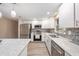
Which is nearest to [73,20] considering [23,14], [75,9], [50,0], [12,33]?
[75,9]

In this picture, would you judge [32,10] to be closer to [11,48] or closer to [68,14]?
[68,14]

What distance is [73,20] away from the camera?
217 centimetres

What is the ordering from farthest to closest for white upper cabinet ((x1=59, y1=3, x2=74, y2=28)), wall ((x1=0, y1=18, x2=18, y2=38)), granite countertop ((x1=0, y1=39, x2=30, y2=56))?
1. wall ((x1=0, y1=18, x2=18, y2=38))
2. white upper cabinet ((x1=59, y1=3, x2=74, y2=28))
3. granite countertop ((x1=0, y1=39, x2=30, y2=56))

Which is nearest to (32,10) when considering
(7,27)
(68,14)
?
(7,27)

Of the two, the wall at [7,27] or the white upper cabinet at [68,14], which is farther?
the wall at [7,27]

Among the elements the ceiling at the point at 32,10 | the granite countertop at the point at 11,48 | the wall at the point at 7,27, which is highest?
the ceiling at the point at 32,10

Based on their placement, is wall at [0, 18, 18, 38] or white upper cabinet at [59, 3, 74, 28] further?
wall at [0, 18, 18, 38]

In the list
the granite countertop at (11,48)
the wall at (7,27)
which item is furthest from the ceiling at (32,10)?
the granite countertop at (11,48)

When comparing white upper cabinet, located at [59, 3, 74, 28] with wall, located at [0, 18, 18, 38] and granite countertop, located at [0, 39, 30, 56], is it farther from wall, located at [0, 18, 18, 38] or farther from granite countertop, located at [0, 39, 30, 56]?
wall, located at [0, 18, 18, 38]

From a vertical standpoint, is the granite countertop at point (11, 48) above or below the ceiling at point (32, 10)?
below

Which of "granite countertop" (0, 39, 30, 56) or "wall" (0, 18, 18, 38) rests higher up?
"wall" (0, 18, 18, 38)

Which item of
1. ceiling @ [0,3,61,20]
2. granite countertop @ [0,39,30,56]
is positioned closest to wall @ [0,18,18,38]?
ceiling @ [0,3,61,20]

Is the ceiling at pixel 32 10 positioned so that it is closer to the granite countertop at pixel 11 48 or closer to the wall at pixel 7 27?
the wall at pixel 7 27

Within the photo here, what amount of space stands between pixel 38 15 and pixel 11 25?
29.4 inches
